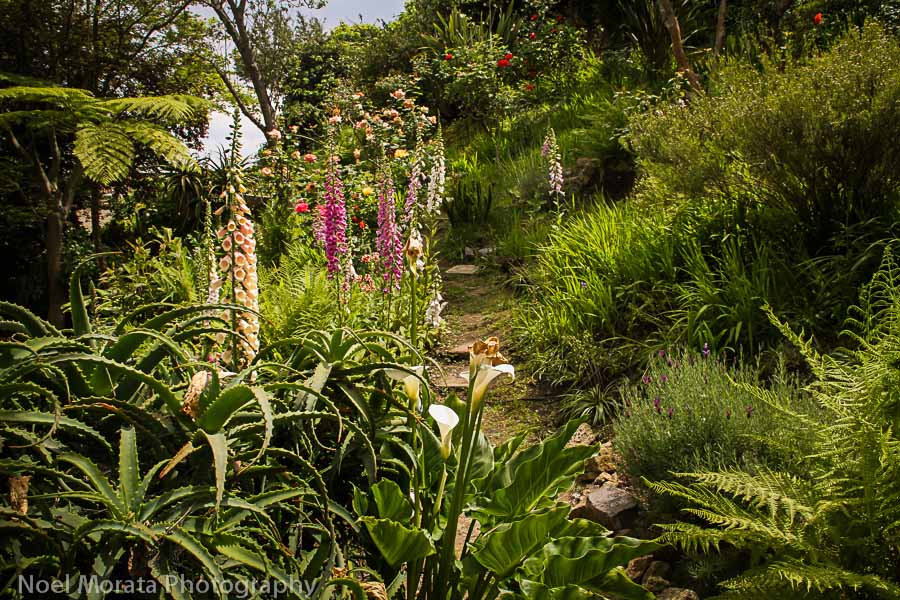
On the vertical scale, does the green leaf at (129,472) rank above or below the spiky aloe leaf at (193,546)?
above

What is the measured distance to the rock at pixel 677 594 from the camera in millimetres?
2008

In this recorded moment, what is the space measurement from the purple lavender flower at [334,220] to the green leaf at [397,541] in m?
2.32

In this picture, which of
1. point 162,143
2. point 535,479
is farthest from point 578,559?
point 162,143

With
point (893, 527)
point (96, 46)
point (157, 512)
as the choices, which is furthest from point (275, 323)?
point (96, 46)

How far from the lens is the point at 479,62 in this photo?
31.5 feet

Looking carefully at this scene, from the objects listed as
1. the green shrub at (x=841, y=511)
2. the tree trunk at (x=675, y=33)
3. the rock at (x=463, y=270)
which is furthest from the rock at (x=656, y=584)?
the tree trunk at (x=675, y=33)

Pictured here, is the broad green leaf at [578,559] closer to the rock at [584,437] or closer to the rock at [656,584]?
the rock at [656,584]

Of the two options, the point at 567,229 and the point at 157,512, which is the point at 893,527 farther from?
the point at 567,229

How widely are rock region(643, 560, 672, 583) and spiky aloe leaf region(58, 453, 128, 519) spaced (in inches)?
Result: 70.2

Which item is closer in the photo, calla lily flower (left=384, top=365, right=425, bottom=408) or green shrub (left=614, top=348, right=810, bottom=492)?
calla lily flower (left=384, top=365, right=425, bottom=408)

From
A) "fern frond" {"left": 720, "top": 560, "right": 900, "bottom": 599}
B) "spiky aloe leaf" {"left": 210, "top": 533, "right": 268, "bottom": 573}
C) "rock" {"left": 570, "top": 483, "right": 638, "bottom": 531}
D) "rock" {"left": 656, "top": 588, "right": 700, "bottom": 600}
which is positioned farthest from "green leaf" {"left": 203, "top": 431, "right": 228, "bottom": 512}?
"rock" {"left": 570, "top": 483, "right": 638, "bottom": 531}

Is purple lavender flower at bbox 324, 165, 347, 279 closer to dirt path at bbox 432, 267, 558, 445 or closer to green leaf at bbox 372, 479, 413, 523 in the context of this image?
dirt path at bbox 432, 267, 558, 445

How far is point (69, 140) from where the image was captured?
814 centimetres

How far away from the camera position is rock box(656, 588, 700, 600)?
2.01 metres
